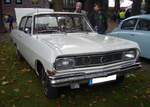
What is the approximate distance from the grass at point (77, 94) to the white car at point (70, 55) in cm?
35

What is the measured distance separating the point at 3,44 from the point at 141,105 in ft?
30.2

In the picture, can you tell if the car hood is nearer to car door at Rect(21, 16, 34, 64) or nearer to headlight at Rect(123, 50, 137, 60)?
headlight at Rect(123, 50, 137, 60)

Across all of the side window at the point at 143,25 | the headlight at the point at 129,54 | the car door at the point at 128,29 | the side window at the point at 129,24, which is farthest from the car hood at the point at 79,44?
the side window at the point at 129,24

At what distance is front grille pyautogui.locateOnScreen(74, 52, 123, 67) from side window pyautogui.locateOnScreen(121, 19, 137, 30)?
12.3 ft

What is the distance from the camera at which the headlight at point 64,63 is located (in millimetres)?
4992

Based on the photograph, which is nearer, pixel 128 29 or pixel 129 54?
pixel 129 54

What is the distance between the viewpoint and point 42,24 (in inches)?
260

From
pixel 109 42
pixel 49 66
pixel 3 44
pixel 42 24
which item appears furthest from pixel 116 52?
pixel 3 44

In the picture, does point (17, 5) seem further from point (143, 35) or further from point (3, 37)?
point (143, 35)

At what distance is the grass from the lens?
5.46m

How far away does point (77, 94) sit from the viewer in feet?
19.5

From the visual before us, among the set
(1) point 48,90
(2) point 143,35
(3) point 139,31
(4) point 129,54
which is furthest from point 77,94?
(3) point 139,31

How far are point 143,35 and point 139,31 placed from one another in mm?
370

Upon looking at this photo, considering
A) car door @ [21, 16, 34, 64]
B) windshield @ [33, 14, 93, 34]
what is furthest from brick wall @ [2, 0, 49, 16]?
windshield @ [33, 14, 93, 34]
